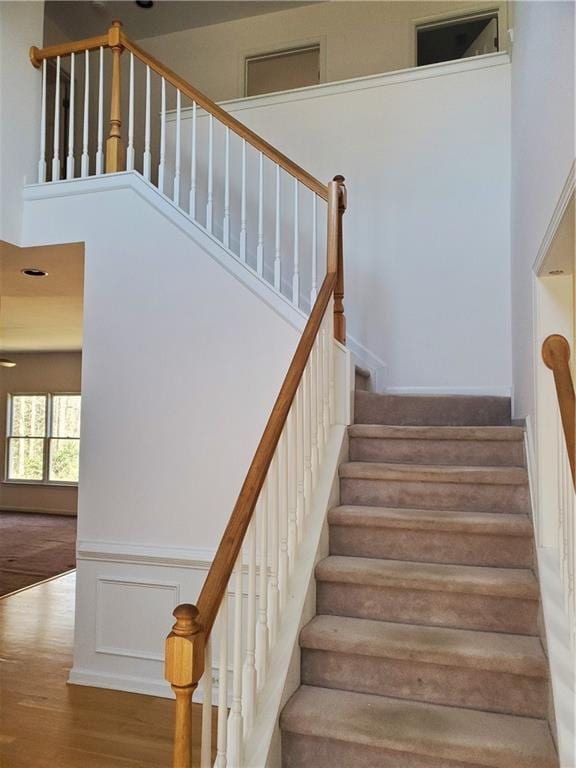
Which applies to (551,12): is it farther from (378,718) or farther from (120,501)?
(120,501)

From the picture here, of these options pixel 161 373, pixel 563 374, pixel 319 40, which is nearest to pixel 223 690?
pixel 563 374

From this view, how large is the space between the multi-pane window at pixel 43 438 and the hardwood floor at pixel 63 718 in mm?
5784

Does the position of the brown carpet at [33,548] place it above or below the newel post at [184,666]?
below

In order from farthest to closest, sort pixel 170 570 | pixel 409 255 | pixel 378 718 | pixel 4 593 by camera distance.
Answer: pixel 4 593 → pixel 409 255 → pixel 170 570 → pixel 378 718

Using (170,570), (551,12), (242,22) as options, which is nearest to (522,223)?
(551,12)

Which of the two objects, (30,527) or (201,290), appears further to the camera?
(30,527)

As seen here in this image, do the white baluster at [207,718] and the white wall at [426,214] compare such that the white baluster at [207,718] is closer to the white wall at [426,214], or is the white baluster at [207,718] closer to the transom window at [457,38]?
the white wall at [426,214]

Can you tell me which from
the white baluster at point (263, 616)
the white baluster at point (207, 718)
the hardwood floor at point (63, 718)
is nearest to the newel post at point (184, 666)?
the white baluster at point (207, 718)

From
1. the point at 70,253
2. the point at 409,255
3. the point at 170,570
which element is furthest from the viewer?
the point at 409,255

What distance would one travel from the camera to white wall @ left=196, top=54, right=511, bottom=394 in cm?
411

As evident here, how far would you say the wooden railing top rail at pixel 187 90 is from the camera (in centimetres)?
322

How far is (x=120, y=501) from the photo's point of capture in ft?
11.0

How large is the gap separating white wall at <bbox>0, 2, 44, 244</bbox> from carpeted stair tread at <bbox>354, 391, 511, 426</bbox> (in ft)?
8.29

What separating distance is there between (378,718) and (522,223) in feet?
8.20
